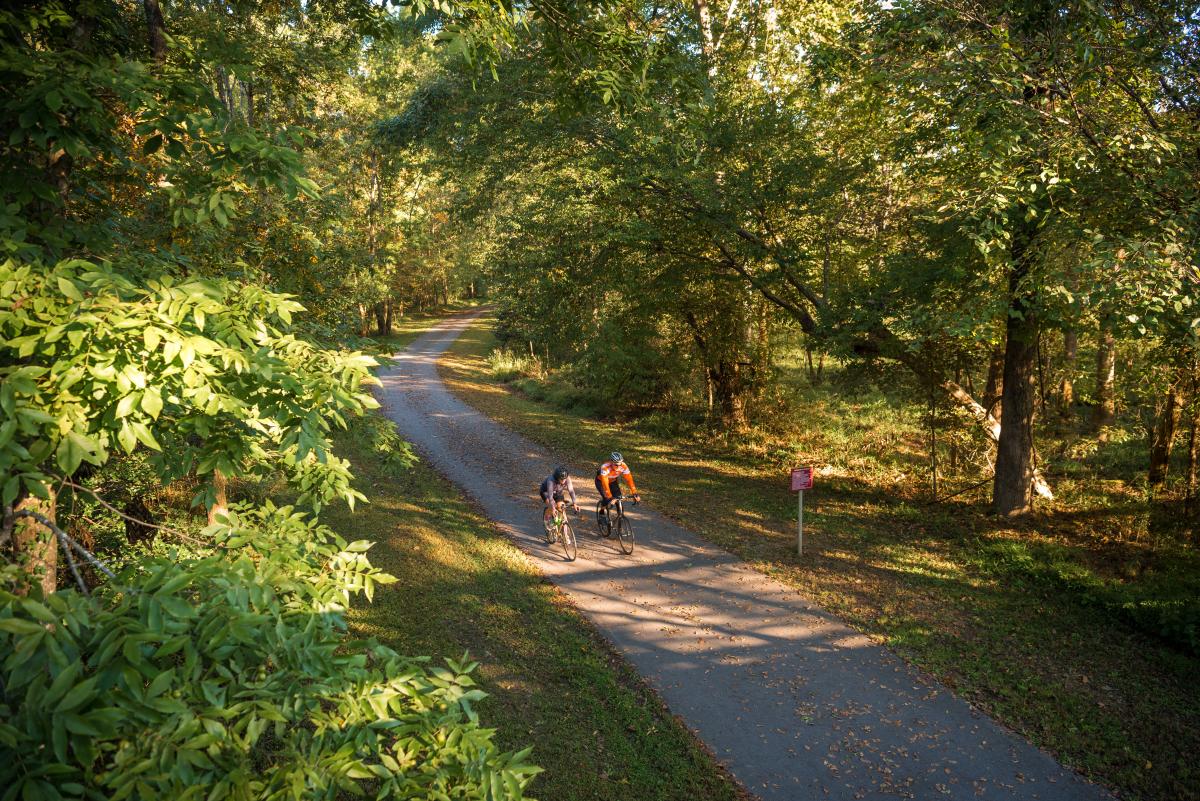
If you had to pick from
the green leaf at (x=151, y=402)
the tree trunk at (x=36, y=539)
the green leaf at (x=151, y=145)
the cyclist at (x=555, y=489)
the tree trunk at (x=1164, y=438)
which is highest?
the green leaf at (x=151, y=145)

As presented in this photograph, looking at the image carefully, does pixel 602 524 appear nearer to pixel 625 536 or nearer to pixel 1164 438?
pixel 625 536

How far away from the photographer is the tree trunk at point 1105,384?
624 inches

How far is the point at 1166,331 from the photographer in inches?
356

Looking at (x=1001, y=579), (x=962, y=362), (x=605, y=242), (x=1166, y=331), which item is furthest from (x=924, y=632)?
(x=605, y=242)

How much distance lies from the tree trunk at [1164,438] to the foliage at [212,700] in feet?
50.2

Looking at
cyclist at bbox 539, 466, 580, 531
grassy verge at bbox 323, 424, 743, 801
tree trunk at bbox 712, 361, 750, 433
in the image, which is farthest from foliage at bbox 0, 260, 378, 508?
tree trunk at bbox 712, 361, 750, 433

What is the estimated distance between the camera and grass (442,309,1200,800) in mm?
7383

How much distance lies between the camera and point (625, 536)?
1230cm

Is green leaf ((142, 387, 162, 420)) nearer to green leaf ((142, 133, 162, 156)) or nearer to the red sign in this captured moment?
green leaf ((142, 133, 162, 156))

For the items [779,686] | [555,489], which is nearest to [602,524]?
[555,489]

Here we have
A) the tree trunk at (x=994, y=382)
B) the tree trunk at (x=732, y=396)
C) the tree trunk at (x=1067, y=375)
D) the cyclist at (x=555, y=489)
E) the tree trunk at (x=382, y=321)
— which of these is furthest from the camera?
the tree trunk at (x=382, y=321)

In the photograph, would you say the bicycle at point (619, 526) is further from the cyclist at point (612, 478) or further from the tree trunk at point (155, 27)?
the tree trunk at point (155, 27)

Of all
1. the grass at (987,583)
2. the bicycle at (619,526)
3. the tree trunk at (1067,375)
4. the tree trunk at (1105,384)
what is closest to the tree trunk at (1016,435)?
the grass at (987,583)

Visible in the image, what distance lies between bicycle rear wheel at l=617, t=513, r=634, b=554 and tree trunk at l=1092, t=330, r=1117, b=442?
37.6 ft
